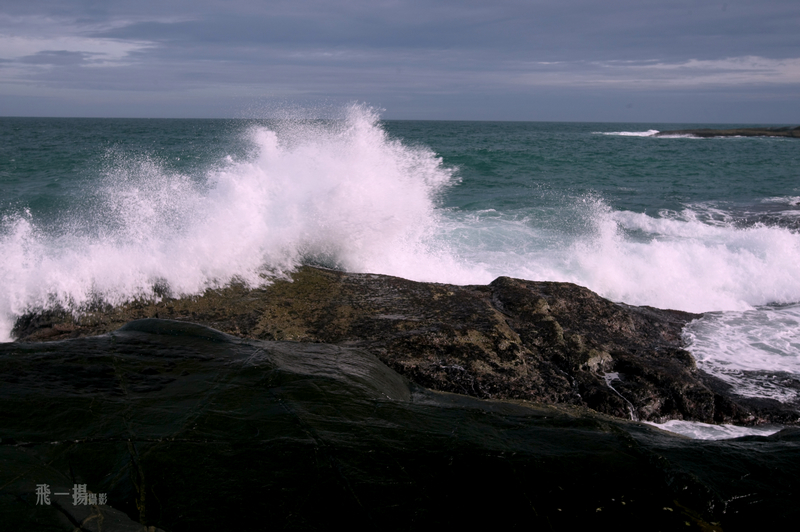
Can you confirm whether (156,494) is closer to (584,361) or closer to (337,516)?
(337,516)

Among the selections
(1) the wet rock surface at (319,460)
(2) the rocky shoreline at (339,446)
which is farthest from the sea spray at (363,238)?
(1) the wet rock surface at (319,460)

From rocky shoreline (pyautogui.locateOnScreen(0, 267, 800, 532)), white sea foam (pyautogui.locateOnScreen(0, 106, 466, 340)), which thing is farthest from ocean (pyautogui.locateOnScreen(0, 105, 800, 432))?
rocky shoreline (pyautogui.locateOnScreen(0, 267, 800, 532))

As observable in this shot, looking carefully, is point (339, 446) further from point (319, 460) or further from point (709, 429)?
point (709, 429)

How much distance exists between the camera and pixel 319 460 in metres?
2.33

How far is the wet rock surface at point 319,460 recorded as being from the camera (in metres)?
2.07

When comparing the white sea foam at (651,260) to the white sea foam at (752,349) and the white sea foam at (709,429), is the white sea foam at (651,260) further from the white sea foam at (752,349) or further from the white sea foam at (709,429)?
the white sea foam at (709,429)

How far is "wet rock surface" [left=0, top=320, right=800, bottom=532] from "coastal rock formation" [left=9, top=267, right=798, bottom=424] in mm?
1141

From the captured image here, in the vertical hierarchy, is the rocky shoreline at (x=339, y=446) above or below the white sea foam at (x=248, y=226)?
below

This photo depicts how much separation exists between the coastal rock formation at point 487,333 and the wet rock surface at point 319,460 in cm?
114

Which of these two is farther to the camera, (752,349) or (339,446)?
(752,349)

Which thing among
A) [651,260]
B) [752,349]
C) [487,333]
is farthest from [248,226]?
[651,260]

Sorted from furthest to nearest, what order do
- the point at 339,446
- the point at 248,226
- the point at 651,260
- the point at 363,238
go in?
the point at 651,260 → the point at 363,238 → the point at 248,226 → the point at 339,446

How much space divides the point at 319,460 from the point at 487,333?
2658mm

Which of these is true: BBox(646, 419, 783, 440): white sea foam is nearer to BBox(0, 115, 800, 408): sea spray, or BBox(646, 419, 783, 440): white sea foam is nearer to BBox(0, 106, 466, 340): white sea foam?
BBox(0, 115, 800, 408): sea spray
